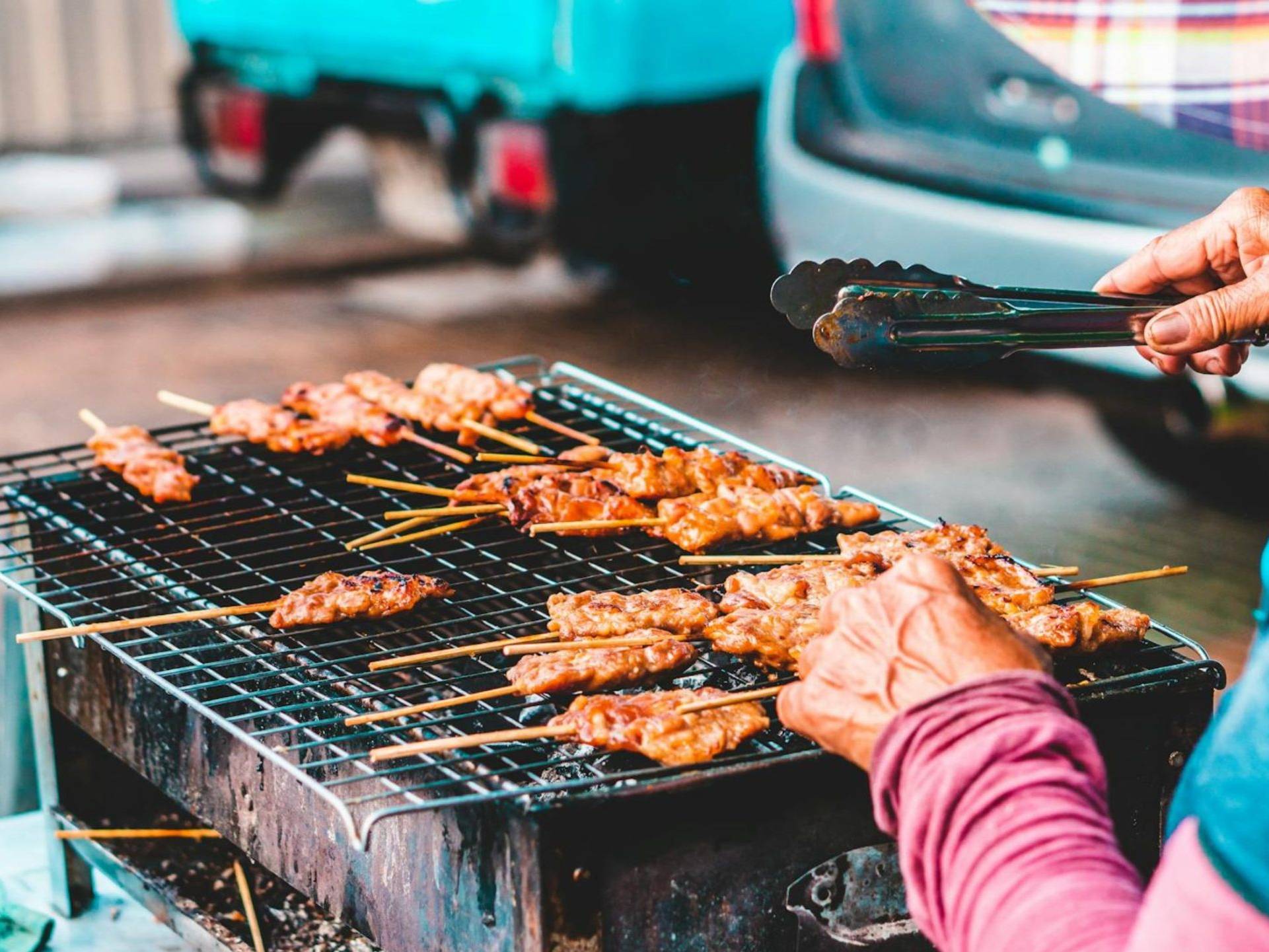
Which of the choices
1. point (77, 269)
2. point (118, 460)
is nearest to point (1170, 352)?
point (118, 460)

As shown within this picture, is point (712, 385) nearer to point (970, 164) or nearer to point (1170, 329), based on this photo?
point (970, 164)

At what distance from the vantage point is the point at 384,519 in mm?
A: 3643

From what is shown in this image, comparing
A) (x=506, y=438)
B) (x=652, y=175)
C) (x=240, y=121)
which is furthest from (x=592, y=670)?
(x=240, y=121)

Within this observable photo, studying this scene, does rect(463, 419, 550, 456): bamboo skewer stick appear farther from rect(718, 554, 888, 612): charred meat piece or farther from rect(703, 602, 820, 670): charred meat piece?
rect(703, 602, 820, 670): charred meat piece

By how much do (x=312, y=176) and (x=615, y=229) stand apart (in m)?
7.95

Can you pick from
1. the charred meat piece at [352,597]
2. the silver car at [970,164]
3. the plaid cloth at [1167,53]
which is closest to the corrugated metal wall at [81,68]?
the silver car at [970,164]

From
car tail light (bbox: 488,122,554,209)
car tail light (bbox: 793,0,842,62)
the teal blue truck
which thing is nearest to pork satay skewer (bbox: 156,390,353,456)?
car tail light (bbox: 793,0,842,62)

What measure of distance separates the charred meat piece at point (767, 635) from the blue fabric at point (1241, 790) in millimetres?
1102

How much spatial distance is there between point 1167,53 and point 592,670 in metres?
3.94

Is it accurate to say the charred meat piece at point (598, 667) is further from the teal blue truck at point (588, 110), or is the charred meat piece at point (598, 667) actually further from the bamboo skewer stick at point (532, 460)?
the teal blue truck at point (588, 110)

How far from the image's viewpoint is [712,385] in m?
8.77

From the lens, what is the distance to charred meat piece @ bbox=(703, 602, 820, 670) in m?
2.85

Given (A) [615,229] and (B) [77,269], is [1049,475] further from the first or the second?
(B) [77,269]

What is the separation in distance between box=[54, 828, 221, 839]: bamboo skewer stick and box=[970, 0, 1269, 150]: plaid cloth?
13.4 feet
